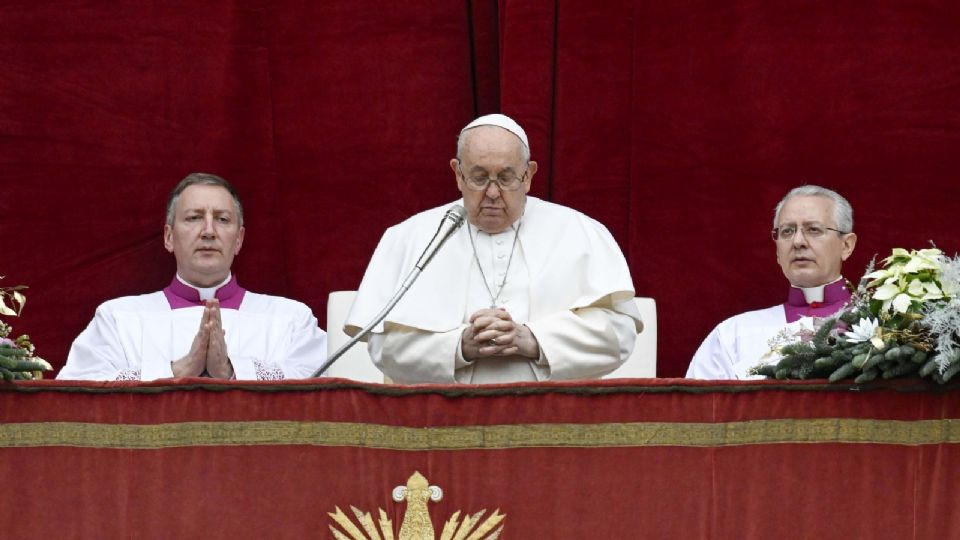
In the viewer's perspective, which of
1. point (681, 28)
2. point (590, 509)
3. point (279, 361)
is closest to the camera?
point (590, 509)

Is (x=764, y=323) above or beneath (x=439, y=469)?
above

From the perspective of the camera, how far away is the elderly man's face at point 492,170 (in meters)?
4.71

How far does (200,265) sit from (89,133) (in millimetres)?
734

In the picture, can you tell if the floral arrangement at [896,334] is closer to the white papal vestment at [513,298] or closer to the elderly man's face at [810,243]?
the white papal vestment at [513,298]

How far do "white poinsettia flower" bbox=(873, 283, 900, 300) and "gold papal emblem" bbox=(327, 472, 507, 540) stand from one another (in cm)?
97

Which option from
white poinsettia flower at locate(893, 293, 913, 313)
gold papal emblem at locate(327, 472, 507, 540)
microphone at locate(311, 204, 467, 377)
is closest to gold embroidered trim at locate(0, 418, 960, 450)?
gold papal emblem at locate(327, 472, 507, 540)

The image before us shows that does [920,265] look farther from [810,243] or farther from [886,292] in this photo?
[810,243]

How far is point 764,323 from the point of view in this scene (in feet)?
18.2

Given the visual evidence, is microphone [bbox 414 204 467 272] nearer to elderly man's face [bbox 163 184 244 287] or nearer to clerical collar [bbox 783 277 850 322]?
elderly man's face [bbox 163 184 244 287]

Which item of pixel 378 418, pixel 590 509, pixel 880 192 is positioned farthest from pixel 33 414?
pixel 880 192

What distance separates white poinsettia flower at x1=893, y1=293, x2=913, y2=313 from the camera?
13.0ft

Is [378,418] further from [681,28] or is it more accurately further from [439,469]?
[681,28]

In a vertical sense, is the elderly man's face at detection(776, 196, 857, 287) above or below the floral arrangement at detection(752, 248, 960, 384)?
above

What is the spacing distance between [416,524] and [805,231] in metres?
1.96
